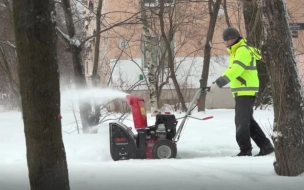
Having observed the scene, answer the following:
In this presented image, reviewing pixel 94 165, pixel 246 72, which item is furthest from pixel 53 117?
pixel 246 72

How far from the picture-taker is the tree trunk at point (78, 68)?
9.27 m

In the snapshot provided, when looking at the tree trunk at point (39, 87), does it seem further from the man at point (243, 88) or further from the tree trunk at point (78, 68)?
the tree trunk at point (78, 68)

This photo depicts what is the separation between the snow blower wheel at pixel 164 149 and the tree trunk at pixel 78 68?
119 inches

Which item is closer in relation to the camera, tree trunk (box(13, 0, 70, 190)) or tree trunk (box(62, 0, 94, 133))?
tree trunk (box(13, 0, 70, 190))

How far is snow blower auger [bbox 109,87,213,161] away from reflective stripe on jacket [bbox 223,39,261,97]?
45cm

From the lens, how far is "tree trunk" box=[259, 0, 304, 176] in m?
4.74

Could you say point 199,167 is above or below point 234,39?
below

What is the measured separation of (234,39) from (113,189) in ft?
11.2

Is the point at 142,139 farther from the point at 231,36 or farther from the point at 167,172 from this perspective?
the point at 231,36

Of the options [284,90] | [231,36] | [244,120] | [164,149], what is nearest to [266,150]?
[244,120]

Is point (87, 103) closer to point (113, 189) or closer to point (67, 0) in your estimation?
point (67, 0)

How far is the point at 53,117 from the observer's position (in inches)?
150

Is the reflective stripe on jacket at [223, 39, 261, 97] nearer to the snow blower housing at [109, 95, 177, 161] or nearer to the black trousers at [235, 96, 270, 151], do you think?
the black trousers at [235, 96, 270, 151]

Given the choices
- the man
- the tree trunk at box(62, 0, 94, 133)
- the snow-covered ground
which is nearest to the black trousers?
the man
